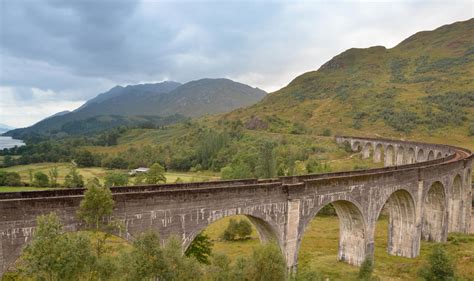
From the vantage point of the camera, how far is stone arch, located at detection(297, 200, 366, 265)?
29.0 meters

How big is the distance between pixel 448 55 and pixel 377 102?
74.5 metres

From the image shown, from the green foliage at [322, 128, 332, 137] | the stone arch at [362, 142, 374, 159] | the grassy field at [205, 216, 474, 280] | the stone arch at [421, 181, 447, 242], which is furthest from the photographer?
the green foliage at [322, 128, 332, 137]

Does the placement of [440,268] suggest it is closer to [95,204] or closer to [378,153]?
[95,204]

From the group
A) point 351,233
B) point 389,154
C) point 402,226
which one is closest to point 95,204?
point 351,233

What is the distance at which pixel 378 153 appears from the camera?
95.2 metres

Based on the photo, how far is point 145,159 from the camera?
111m

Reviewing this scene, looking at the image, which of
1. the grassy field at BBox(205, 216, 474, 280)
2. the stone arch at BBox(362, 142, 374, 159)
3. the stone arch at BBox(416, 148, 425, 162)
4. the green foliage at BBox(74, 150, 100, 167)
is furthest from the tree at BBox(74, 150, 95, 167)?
the stone arch at BBox(416, 148, 425, 162)

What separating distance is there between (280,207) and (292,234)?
6.85 feet

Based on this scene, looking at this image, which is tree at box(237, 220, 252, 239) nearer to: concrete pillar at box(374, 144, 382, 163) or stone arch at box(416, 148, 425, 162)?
stone arch at box(416, 148, 425, 162)

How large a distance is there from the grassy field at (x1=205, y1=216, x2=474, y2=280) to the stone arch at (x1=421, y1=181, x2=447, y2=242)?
4.60 feet

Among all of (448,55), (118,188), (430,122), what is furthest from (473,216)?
(448,55)

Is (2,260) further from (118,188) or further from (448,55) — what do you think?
(448,55)

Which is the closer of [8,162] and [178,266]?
[178,266]

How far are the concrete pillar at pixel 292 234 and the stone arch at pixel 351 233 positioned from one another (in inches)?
234
